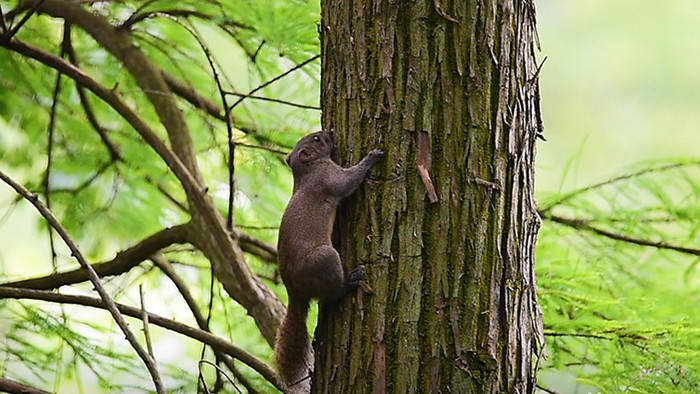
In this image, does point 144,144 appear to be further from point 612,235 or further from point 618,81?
point 618,81

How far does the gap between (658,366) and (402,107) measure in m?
0.88

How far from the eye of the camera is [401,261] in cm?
145

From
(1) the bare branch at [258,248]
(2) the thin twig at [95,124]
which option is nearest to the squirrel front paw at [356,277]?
(1) the bare branch at [258,248]

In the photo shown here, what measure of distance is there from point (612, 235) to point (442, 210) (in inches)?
42.9

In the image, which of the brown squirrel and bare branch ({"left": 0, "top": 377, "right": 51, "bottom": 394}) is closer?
the brown squirrel

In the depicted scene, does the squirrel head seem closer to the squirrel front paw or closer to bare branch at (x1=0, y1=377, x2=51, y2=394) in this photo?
the squirrel front paw

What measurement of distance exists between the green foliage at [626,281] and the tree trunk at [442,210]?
490 mm

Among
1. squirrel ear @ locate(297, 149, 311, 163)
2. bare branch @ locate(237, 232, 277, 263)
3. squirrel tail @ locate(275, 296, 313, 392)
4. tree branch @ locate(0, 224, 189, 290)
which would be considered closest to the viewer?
squirrel tail @ locate(275, 296, 313, 392)

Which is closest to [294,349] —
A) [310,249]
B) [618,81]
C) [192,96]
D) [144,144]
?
[310,249]

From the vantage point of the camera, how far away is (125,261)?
2293 mm

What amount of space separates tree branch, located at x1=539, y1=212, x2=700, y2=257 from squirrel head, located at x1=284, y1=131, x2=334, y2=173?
0.79m

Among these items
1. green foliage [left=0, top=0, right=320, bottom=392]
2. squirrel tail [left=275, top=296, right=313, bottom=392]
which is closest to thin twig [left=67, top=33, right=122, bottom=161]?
green foliage [left=0, top=0, right=320, bottom=392]

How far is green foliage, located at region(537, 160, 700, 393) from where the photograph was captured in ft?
6.18

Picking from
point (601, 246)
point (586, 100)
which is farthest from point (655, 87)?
point (601, 246)
